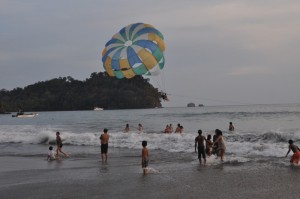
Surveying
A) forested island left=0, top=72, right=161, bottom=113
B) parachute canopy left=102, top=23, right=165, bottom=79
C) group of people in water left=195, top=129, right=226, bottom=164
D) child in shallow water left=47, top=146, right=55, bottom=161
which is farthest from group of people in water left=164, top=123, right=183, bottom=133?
forested island left=0, top=72, right=161, bottom=113

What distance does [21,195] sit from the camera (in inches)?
409

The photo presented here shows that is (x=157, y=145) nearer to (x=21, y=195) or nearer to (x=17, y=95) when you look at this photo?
(x=21, y=195)

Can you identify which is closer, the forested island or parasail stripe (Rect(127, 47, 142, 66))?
parasail stripe (Rect(127, 47, 142, 66))

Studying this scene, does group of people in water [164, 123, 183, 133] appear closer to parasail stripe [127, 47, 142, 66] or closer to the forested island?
parasail stripe [127, 47, 142, 66]

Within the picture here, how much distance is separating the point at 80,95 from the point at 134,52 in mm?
134395

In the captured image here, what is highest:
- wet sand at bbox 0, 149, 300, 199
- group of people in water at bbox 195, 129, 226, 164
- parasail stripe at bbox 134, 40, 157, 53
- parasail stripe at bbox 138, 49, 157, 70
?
parasail stripe at bbox 134, 40, 157, 53

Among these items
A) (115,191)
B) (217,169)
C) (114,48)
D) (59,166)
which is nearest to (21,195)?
(115,191)

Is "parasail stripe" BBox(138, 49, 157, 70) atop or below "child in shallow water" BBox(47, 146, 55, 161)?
atop

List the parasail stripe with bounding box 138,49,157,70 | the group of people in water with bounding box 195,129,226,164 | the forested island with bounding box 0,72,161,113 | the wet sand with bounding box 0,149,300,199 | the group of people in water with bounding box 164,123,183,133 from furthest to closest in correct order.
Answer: the forested island with bounding box 0,72,161,113, the group of people in water with bounding box 164,123,183,133, the parasail stripe with bounding box 138,49,157,70, the group of people in water with bounding box 195,129,226,164, the wet sand with bounding box 0,149,300,199

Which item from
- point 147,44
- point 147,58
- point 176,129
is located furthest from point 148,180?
point 176,129

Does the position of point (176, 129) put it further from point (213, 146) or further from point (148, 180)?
point (148, 180)

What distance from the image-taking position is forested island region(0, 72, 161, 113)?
444ft

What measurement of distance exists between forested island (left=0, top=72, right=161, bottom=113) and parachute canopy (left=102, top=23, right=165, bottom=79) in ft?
325

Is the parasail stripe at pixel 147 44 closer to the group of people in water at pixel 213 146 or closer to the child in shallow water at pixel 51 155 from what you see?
the group of people in water at pixel 213 146
